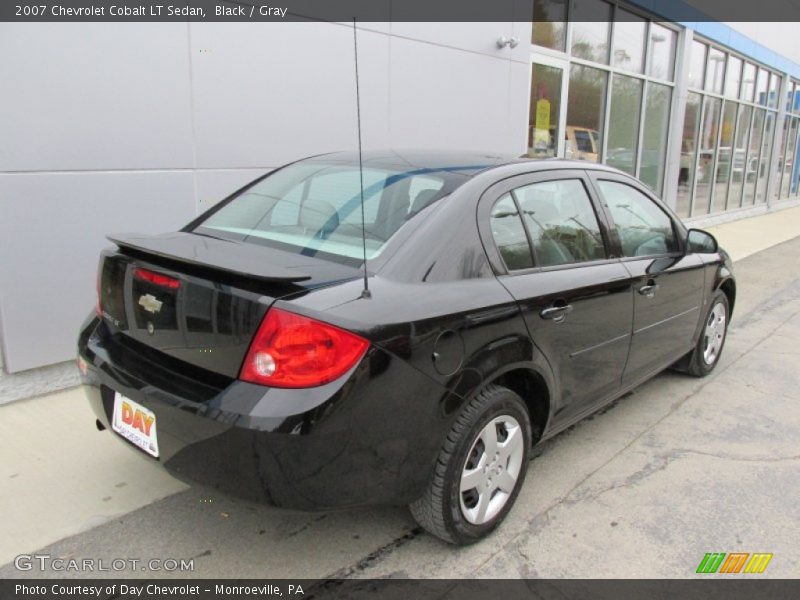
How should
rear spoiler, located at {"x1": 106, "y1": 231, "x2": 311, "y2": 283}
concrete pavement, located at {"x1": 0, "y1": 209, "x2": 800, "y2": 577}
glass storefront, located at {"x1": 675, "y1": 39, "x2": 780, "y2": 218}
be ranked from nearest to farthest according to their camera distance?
rear spoiler, located at {"x1": 106, "y1": 231, "x2": 311, "y2": 283}, concrete pavement, located at {"x1": 0, "y1": 209, "x2": 800, "y2": 577}, glass storefront, located at {"x1": 675, "y1": 39, "x2": 780, "y2": 218}

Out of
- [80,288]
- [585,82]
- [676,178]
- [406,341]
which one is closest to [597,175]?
[406,341]

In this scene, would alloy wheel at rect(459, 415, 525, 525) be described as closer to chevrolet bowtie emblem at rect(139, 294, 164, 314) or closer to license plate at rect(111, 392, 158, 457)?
license plate at rect(111, 392, 158, 457)

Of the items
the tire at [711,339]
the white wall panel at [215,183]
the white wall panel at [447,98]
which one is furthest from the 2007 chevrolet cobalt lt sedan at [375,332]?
the white wall panel at [447,98]

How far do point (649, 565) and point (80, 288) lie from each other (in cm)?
375

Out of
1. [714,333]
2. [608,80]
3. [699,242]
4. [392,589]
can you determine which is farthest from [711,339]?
[608,80]

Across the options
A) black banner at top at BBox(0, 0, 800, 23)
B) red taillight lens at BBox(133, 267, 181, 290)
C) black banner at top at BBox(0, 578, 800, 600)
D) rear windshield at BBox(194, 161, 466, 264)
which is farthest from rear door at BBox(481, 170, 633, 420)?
black banner at top at BBox(0, 0, 800, 23)

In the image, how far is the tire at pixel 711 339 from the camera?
458cm

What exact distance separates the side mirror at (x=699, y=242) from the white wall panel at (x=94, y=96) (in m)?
3.55

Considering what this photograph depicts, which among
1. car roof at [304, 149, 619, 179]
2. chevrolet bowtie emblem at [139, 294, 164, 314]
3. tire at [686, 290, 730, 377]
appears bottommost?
tire at [686, 290, 730, 377]

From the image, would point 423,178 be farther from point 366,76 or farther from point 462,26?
point 462,26

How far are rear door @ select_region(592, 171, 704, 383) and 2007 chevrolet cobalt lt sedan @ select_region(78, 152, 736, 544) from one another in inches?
3.3

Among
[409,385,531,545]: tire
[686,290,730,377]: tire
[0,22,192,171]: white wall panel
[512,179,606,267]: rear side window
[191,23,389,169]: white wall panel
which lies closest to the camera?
[409,385,531,545]: tire

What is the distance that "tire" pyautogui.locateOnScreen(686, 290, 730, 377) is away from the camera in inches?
180

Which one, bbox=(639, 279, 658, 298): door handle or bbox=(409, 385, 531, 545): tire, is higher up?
bbox=(639, 279, 658, 298): door handle
